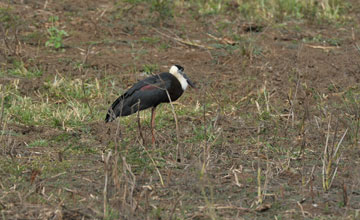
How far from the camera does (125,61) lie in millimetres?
9156

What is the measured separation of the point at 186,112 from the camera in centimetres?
760

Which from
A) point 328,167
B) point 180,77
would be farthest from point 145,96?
point 328,167

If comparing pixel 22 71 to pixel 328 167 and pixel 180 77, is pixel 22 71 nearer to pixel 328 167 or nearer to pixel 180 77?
pixel 180 77

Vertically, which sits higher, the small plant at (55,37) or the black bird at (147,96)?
the black bird at (147,96)

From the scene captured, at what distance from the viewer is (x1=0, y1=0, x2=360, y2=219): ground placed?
5.13 metres

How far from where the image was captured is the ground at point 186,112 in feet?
16.8

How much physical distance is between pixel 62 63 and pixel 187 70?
1515 mm

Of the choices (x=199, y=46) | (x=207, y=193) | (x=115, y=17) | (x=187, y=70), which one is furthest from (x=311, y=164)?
(x=115, y=17)

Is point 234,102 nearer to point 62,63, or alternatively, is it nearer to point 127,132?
point 127,132

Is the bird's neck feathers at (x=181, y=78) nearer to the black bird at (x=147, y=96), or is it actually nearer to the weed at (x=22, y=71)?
the black bird at (x=147, y=96)

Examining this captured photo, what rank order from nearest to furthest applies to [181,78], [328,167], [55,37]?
[328,167]
[181,78]
[55,37]

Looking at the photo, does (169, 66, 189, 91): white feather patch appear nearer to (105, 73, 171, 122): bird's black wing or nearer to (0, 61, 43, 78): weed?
(105, 73, 171, 122): bird's black wing

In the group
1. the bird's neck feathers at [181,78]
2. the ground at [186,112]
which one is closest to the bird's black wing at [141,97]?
the ground at [186,112]

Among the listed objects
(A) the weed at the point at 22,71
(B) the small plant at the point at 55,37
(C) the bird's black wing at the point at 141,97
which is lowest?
(A) the weed at the point at 22,71
